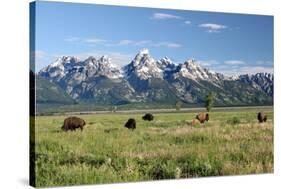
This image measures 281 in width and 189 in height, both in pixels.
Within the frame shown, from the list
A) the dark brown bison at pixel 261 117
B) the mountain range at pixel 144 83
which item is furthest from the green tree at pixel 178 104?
the dark brown bison at pixel 261 117

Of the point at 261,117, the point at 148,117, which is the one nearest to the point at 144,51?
the point at 148,117

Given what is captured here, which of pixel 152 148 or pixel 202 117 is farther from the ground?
pixel 202 117

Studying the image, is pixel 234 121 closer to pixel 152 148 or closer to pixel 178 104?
pixel 178 104

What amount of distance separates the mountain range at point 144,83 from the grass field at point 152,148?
361mm

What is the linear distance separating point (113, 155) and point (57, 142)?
3.87 ft

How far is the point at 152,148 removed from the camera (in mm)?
14875

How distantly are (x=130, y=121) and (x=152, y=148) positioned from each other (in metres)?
0.71

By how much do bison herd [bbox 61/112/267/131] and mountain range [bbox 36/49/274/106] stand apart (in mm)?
305

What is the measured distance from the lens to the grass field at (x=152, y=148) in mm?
13797

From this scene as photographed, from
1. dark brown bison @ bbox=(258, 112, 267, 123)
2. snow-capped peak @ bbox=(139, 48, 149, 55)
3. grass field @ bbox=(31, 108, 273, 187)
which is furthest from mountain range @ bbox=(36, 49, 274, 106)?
grass field @ bbox=(31, 108, 273, 187)

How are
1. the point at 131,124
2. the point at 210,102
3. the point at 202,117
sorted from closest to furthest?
the point at 131,124
the point at 202,117
the point at 210,102

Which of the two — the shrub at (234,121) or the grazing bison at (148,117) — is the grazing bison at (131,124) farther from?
the shrub at (234,121)

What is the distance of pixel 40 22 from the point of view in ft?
44.9

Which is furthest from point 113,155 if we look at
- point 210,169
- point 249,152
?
point 249,152
